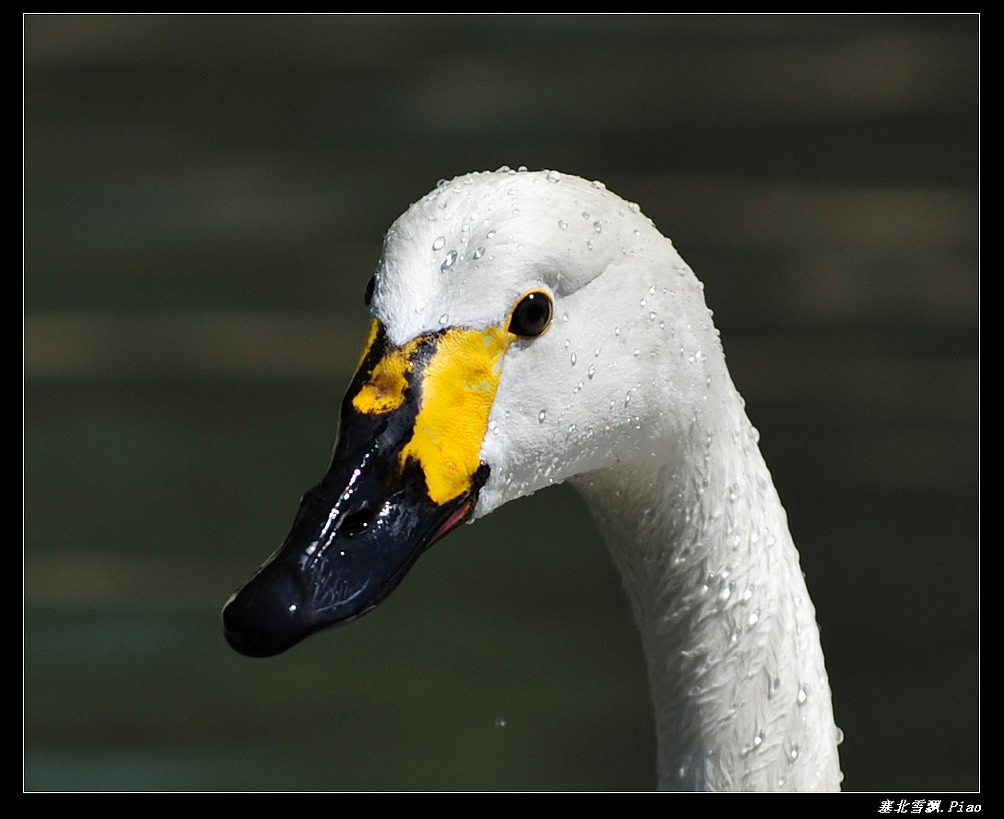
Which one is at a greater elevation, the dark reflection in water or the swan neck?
the dark reflection in water

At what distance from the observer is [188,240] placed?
439 inches

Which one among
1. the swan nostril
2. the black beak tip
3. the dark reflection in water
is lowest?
the black beak tip

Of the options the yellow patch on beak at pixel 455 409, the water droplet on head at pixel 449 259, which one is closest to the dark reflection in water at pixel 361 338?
the yellow patch on beak at pixel 455 409

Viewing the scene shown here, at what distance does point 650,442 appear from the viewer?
2.97 meters

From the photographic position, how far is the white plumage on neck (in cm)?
271

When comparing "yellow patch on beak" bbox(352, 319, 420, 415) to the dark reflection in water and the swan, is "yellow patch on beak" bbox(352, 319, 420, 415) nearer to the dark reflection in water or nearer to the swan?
the swan

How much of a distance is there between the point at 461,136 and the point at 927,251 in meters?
3.46

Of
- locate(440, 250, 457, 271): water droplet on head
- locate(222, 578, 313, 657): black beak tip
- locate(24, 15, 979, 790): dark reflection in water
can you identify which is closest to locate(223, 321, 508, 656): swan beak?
locate(222, 578, 313, 657): black beak tip

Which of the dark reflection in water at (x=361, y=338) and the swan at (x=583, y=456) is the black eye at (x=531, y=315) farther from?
the dark reflection in water at (x=361, y=338)

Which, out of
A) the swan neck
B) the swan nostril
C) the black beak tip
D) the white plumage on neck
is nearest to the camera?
the black beak tip

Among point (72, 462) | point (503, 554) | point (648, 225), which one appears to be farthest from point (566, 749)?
point (648, 225)

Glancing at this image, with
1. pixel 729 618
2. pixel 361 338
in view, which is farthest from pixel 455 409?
pixel 361 338

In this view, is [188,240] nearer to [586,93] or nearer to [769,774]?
[586,93]

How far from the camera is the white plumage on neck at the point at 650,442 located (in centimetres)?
271
